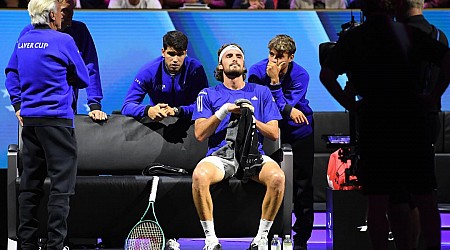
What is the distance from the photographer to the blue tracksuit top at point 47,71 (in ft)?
16.3

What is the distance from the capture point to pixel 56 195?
4.99m

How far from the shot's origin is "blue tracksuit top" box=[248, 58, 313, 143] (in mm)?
5875

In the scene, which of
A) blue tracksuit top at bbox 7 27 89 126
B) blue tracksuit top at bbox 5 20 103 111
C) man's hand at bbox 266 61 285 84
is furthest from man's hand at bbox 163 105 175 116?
blue tracksuit top at bbox 7 27 89 126

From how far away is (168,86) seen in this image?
19.5ft

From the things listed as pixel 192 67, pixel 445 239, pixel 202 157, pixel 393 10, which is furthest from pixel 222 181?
pixel 393 10

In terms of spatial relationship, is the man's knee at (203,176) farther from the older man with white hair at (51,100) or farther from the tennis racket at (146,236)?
the older man with white hair at (51,100)

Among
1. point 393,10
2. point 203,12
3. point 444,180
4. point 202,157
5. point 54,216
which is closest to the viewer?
point 393,10

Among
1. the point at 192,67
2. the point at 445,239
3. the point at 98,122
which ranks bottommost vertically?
the point at 445,239

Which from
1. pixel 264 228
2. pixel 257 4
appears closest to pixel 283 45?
pixel 264 228

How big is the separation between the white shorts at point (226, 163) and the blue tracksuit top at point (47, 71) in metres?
0.96

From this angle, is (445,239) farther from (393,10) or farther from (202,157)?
(393,10)

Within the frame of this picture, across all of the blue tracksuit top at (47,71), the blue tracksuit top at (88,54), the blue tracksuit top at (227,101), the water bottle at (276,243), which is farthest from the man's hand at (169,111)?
the water bottle at (276,243)

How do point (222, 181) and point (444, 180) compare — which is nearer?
point (222, 181)

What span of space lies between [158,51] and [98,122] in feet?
4.76
